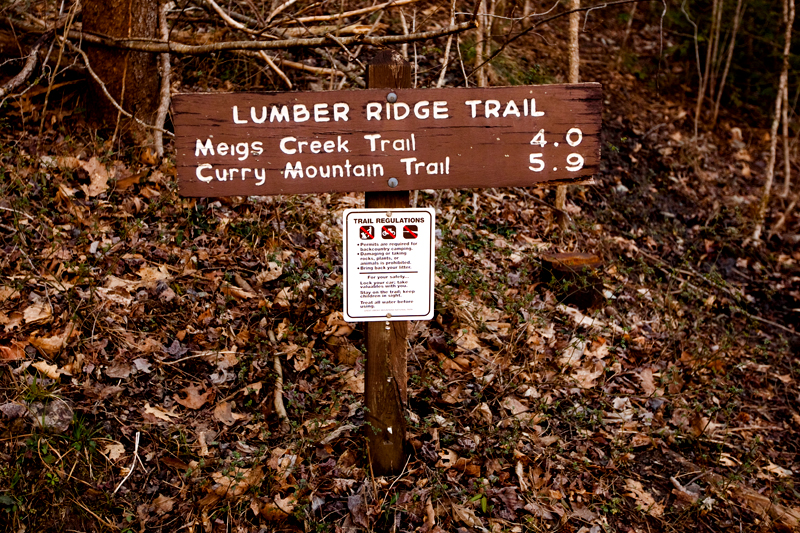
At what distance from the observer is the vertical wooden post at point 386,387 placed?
9.54 ft

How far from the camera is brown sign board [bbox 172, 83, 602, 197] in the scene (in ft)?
8.26

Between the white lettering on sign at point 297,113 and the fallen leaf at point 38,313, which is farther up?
the white lettering on sign at point 297,113

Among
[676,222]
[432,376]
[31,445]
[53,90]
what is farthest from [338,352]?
[676,222]

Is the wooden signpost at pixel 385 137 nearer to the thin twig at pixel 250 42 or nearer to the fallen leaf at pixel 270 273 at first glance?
the thin twig at pixel 250 42

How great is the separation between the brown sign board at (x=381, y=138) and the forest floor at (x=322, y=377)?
4.78 feet

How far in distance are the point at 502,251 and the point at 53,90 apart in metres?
4.04

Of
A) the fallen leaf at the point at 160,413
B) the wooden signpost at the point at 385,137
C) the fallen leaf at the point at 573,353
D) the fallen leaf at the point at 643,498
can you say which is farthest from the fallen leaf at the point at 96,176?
the fallen leaf at the point at 643,498

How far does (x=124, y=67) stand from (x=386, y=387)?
3.65 meters

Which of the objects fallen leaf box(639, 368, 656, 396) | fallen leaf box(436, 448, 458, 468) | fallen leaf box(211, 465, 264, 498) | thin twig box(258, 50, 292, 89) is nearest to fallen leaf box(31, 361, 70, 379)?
fallen leaf box(211, 465, 264, 498)

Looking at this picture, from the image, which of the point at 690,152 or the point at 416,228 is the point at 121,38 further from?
the point at 690,152

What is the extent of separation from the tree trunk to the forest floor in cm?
24

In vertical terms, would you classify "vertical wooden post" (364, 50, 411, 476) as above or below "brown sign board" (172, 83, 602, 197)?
below

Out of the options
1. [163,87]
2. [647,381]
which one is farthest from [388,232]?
[163,87]

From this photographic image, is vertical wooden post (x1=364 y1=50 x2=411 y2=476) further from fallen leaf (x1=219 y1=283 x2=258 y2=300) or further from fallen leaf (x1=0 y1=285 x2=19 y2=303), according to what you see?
fallen leaf (x1=0 y1=285 x2=19 y2=303)
